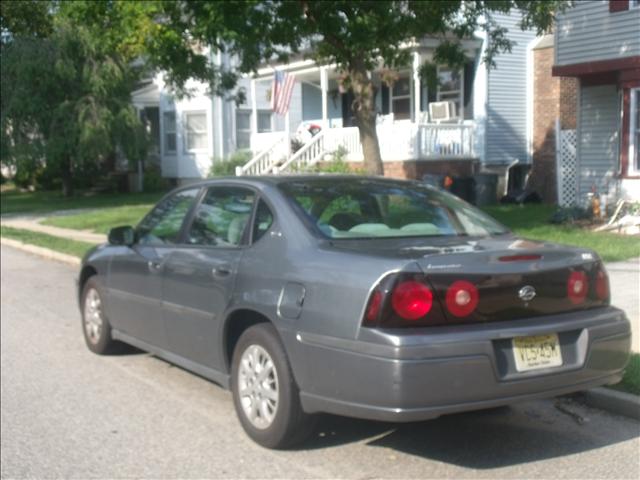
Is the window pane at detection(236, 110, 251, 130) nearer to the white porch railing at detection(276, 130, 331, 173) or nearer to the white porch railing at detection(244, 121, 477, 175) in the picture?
the white porch railing at detection(244, 121, 477, 175)

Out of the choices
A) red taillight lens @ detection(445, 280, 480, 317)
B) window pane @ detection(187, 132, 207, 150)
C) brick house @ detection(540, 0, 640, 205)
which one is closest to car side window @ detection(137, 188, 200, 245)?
red taillight lens @ detection(445, 280, 480, 317)

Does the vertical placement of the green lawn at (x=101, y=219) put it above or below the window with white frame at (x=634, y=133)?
below

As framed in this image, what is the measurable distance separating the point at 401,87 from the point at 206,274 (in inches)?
796

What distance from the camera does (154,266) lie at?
6.41 m

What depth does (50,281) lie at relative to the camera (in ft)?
40.9

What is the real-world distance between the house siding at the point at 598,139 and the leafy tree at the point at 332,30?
372 centimetres

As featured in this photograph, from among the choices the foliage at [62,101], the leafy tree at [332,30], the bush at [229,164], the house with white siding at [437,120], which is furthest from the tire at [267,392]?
the foliage at [62,101]

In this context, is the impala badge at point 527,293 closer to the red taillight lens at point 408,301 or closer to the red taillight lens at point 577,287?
the red taillight lens at point 577,287

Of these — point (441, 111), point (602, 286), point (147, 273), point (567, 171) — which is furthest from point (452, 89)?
point (602, 286)

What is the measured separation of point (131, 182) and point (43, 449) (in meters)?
29.0

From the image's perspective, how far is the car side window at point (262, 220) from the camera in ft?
17.7

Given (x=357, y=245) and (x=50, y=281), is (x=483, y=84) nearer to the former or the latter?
(x=50, y=281)

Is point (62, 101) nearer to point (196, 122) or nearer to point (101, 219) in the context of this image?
point (196, 122)

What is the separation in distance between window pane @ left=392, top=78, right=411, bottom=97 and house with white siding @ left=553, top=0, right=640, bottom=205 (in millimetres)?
7990
